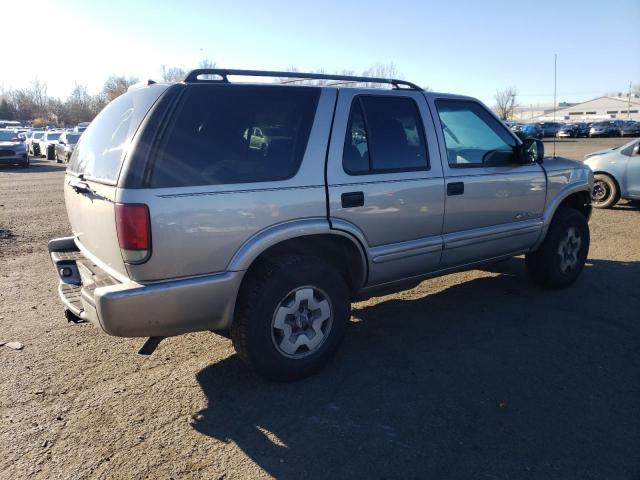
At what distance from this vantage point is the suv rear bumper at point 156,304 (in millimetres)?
2904

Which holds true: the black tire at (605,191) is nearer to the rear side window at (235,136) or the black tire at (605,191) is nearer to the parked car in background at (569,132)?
the rear side window at (235,136)

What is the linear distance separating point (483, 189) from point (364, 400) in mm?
2210

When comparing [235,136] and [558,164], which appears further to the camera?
[558,164]

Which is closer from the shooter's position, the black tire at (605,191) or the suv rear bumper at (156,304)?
the suv rear bumper at (156,304)

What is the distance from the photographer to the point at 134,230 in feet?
9.34

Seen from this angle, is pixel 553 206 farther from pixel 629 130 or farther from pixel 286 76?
pixel 629 130

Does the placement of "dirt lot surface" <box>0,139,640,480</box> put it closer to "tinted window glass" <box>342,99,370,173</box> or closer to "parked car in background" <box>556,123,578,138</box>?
"tinted window glass" <box>342,99,370,173</box>

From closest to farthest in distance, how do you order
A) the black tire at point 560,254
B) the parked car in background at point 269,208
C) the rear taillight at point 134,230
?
1. the rear taillight at point 134,230
2. the parked car in background at point 269,208
3. the black tire at point 560,254

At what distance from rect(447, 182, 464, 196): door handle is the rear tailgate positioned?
91.9 inches

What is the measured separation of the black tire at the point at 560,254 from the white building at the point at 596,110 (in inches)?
4507

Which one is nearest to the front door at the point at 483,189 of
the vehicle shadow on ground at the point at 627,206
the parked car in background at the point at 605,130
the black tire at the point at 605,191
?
the black tire at the point at 605,191

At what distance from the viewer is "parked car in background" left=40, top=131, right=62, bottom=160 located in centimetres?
2989

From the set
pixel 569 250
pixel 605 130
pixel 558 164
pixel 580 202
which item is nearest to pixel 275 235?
pixel 558 164

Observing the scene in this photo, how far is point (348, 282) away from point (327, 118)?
1255mm
